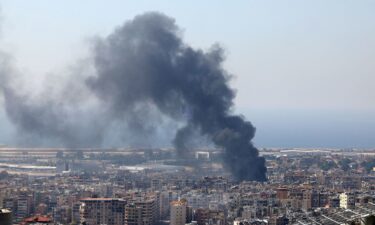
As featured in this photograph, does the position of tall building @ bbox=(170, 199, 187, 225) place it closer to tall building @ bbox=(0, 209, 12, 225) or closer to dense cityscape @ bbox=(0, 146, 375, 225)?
dense cityscape @ bbox=(0, 146, 375, 225)

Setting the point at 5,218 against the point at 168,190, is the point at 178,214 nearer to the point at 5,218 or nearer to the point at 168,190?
the point at 168,190

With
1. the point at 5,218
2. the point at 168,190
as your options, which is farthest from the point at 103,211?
the point at 5,218

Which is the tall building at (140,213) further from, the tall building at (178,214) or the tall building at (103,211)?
the tall building at (178,214)

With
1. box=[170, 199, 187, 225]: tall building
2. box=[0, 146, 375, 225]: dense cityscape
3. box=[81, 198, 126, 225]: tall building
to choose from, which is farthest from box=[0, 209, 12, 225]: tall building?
box=[81, 198, 126, 225]: tall building

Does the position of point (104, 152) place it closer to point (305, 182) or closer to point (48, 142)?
point (48, 142)

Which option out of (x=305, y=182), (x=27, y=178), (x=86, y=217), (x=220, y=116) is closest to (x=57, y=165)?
(x=27, y=178)
